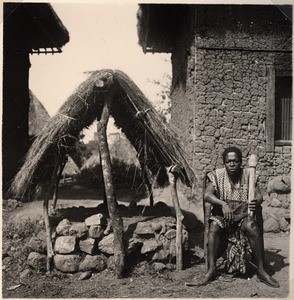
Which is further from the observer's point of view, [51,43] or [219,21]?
[51,43]

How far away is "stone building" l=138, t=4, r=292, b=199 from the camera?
716 cm

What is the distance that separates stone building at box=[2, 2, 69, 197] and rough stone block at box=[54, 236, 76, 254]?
405 centimetres

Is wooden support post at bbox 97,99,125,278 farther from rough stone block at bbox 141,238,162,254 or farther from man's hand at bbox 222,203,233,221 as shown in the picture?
man's hand at bbox 222,203,233,221

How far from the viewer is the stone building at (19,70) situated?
27.4 ft

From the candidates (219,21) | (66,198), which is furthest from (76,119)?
(66,198)

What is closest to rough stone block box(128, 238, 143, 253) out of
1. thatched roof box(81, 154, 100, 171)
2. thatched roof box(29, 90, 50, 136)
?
thatched roof box(81, 154, 100, 171)

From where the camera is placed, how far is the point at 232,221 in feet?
13.6

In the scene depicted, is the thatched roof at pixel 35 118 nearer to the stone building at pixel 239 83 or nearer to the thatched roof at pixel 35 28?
the thatched roof at pixel 35 28

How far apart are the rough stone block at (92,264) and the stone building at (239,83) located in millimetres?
3232

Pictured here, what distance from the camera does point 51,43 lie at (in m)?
9.83

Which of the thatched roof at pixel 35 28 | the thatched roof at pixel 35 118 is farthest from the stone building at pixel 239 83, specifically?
the thatched roof at pixel 35 118

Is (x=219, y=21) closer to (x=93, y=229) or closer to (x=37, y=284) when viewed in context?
(x=93, y=229)

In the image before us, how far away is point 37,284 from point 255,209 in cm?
277

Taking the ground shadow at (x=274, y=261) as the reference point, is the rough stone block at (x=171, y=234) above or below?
above
